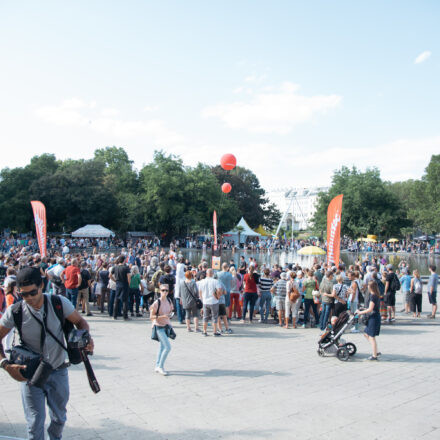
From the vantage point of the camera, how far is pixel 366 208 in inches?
2329

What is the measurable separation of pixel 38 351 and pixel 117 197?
164ft

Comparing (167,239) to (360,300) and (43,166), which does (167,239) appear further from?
(360,300)

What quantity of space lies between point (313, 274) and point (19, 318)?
9337mm

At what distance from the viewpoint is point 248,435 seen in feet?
14.4

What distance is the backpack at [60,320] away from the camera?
3287mm

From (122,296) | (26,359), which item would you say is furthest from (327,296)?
(26,359)

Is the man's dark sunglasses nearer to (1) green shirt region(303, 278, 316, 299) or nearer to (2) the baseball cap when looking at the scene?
(2) the baseball cap

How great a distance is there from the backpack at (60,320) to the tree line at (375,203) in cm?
5687

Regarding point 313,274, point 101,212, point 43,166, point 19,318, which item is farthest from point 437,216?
point 19,318

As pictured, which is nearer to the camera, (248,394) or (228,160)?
(248,394)

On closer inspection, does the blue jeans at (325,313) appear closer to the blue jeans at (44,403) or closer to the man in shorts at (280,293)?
the man in shorts at (280,293)

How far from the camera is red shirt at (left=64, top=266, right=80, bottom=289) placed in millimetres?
10648

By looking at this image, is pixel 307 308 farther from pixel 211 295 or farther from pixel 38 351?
pixel 38 351

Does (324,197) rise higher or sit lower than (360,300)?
higher
